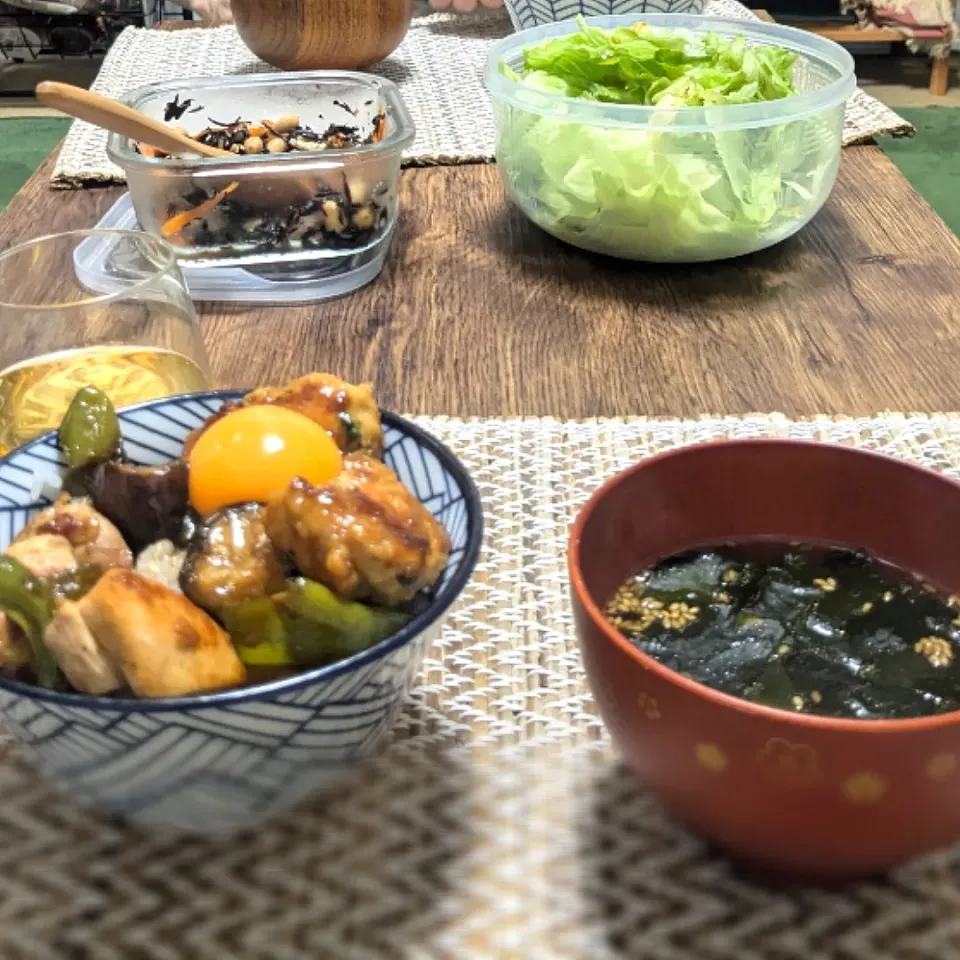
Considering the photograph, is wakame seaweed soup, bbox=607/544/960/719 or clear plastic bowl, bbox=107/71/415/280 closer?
wakame seaweed soup, bbox=607/544/960/719

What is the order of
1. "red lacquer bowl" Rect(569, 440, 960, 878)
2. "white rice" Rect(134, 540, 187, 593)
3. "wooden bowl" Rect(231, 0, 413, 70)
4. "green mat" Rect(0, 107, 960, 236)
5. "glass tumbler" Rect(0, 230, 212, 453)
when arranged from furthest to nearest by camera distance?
1. "green mat" Rect(0, 107, 960, 236)
2. "wooden bowl" Rect(231, 0, 413, 70)
3. "glass tumbler" Rect(0, 230, 212, 453)
4. "white rice" Rect(134, 540, 187, 593)
5. "red lacquer bowl" Rect(569, 440, 960, 878)

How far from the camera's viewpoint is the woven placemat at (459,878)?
405 millimetres

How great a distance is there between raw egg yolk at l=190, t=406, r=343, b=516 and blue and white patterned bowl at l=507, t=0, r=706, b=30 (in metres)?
1.06

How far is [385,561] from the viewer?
16.1 inches

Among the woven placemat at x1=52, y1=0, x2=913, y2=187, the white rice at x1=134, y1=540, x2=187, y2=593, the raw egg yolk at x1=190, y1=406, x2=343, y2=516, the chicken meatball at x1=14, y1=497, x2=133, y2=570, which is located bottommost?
the woven placemat at x1=52, y1=0, x2=913, y2=187

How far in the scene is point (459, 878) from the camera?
17.0 inches

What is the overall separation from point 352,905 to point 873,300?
727 mm

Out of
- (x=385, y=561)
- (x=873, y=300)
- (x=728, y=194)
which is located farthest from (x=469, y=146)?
(x=385, y=561)

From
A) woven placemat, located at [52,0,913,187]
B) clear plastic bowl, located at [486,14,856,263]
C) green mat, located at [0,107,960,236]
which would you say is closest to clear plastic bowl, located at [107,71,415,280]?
clear plastic bowl, located at [486,14,856,263]

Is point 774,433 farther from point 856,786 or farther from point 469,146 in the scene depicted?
point 469,146

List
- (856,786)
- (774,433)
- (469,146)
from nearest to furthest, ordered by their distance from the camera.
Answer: (856,786)
(774,433)
(469,146)

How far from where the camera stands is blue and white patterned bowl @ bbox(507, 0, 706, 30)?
1.39 m

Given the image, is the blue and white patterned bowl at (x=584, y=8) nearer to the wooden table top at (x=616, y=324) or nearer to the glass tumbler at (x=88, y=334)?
the wooden table top at (x=616, y=324)

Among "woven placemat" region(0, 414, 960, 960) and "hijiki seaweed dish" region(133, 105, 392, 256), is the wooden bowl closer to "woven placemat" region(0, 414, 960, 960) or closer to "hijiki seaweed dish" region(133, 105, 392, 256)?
"hijiki seaweed dish" region(133, 105, 392, 256)
